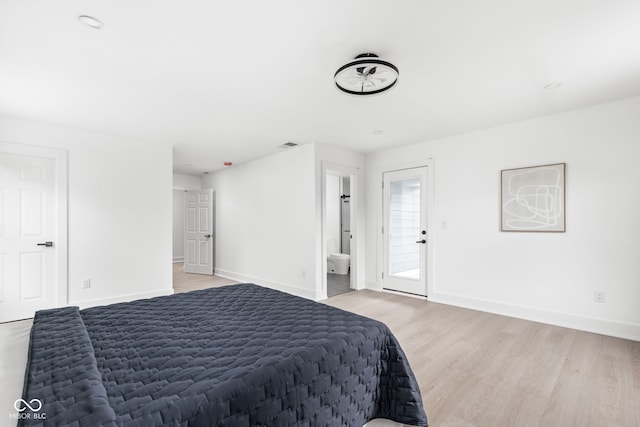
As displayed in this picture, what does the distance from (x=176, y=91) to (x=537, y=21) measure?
2869mm

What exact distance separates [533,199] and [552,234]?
453 mm

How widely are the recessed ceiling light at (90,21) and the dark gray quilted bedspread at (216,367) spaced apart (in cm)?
176

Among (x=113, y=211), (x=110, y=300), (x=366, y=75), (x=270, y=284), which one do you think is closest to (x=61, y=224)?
(x=113, y=211)

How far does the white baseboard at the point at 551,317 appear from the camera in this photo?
307 centimetres

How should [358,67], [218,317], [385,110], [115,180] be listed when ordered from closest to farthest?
[218,317] < [358,67] < [385,110] < [115,180]

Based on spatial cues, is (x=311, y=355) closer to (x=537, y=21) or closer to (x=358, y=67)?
(x=358, y=67)

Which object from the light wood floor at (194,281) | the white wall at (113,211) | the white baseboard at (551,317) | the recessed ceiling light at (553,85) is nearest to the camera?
the recessed ceiling light at (553,85)

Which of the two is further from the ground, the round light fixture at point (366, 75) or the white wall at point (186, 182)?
the round light fixture at point (366, 75)

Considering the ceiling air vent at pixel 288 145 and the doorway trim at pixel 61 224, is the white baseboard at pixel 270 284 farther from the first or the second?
the doorway trim at pixel 61 224

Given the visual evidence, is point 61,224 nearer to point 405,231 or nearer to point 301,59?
point 301,59

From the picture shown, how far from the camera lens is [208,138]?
439 centimetres

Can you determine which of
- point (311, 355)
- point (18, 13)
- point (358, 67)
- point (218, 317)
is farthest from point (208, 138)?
point (311, 355)

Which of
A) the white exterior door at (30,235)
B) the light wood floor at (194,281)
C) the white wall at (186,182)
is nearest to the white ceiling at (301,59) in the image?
the white exterior door at (30,235)

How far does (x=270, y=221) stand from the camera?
17.8ft
